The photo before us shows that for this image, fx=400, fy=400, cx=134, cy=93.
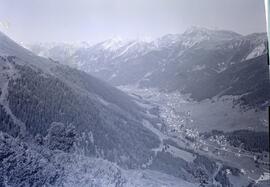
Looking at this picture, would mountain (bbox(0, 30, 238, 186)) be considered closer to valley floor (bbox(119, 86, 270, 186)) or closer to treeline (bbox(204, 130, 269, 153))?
valley floor (bbox(119, 86, 270, 186))

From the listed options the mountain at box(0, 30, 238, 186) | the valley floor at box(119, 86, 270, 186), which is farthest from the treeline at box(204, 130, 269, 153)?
the mountain at box(0, 30, 238, 186)

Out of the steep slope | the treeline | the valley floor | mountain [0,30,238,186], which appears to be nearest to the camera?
mountain [0,30,238,186]

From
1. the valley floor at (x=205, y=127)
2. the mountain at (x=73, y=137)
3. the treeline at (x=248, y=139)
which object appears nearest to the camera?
the mountain at (x=73, y=137)

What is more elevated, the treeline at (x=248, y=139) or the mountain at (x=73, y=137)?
the treeline at (x=248, y=139)

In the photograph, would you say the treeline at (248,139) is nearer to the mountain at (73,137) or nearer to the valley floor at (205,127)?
the valley floor at (205,127)

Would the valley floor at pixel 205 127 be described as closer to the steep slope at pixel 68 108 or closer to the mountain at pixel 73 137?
the mountain at pixel 73 137

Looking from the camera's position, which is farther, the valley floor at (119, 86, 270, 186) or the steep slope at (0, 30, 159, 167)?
the valley floor at (119, 86, 270, 186)

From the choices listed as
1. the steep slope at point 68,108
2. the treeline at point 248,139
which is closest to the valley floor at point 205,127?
the treeline at point 248,139

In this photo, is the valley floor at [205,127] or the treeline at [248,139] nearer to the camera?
the valley floor at [205,127]

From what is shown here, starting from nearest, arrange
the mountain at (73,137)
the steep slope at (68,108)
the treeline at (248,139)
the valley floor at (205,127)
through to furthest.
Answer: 1. the mountain at (73,137)
2. the steep slope at (68,108)
3. the valley floor at (205,127)
4. the treeline at (248,139)

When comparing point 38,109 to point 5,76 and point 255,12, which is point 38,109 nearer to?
point 5,76

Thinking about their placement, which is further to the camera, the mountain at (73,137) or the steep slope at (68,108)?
the steep slope at (68,108)
